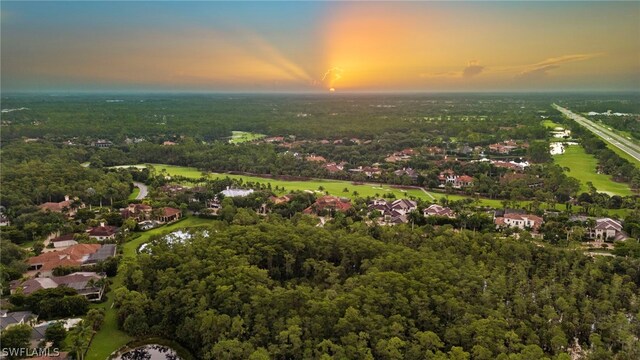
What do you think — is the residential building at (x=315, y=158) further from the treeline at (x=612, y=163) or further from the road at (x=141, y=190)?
the treeline at (x=612, y=163)

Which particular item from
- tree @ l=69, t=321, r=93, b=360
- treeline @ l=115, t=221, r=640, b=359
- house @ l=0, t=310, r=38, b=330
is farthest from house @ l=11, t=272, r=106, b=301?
tree @ l=69, t=321, r=93, b=360

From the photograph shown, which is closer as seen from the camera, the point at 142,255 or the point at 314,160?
the point at 142,255

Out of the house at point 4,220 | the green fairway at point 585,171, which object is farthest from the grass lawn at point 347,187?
the house at point 4,220

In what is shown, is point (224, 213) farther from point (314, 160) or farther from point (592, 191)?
point (592, 191)

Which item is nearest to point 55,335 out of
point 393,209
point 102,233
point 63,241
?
point 63,241

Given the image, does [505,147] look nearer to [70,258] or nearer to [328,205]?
[328,205]

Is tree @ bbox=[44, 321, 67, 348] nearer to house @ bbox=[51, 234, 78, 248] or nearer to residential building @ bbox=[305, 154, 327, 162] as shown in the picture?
house @ bbox=[51, 234, 78, 248]

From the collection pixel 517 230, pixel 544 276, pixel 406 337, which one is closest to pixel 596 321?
pixel 544 276
